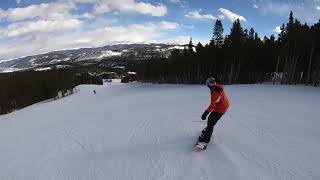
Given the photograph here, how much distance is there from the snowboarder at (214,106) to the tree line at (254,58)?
2936cm

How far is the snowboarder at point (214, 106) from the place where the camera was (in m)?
10.1

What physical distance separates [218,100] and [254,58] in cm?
5658

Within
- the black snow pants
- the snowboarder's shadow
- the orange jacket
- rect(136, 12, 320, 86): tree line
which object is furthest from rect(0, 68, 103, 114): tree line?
the orange jacket

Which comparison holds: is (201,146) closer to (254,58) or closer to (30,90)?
(254,58)

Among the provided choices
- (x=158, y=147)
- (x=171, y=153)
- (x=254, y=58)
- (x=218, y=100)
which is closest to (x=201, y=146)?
(x=171, y=153)

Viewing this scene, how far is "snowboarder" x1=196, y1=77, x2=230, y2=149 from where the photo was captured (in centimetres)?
1012

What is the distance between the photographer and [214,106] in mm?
10289

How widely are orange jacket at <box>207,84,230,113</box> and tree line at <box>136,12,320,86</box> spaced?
2943 centimetres

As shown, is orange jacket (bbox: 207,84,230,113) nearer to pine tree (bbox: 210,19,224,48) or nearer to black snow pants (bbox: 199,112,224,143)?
black snow pants (bbox: 199,112,224,143)

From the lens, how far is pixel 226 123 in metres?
15.5

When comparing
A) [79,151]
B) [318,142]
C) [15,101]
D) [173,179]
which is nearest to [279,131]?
[318,142]

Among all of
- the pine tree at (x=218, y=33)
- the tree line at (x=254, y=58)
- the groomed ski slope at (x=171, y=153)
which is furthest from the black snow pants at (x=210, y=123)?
the pine tree at (x=218, y=33)

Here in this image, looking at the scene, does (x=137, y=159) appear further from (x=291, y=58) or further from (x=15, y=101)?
(x=15, y=101)

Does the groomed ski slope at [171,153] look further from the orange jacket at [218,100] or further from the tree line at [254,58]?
the tree line at [254,58]
